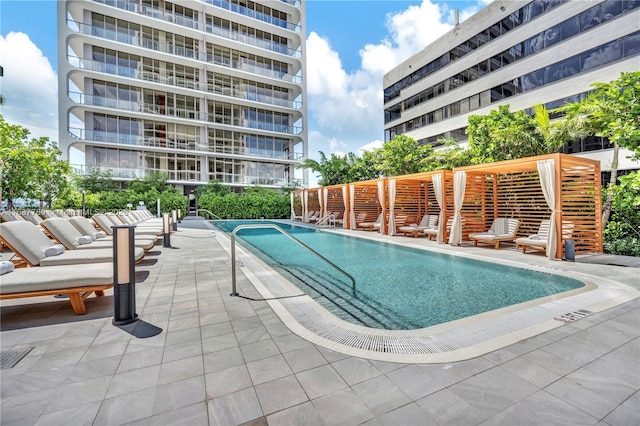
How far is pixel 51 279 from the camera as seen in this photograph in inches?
137

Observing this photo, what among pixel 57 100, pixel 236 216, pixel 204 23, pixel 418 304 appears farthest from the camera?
pixel 204 23

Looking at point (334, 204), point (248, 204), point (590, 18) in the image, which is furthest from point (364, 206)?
point (590, 18)

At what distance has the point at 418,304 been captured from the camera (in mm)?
4465

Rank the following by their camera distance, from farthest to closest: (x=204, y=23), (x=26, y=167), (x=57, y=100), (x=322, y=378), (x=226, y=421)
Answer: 1. (x=204, y=23)
2. (x=57, y=100)
3. (x=26, y=167)
4. (x=322, y=378)
5. (x=226, y=421)

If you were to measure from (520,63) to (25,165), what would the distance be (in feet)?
88.6

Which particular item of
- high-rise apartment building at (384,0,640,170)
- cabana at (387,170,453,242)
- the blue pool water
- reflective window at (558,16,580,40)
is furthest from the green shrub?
reflective window at (558,16,580,40)

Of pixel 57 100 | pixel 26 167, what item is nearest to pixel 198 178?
pixel 57 100

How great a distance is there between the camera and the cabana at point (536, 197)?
25.9 feet

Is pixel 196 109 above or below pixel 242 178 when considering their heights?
above

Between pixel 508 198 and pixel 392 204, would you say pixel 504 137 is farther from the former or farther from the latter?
pixel 392 204

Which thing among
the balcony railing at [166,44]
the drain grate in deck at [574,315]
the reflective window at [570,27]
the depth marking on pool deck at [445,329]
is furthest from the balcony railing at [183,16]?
the drain grate in deck at [574,315]

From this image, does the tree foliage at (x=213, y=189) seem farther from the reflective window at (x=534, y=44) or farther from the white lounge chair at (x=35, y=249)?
the reflective window at (x=534, y=44)

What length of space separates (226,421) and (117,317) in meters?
2.29

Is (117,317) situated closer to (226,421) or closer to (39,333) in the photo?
(39,333)
